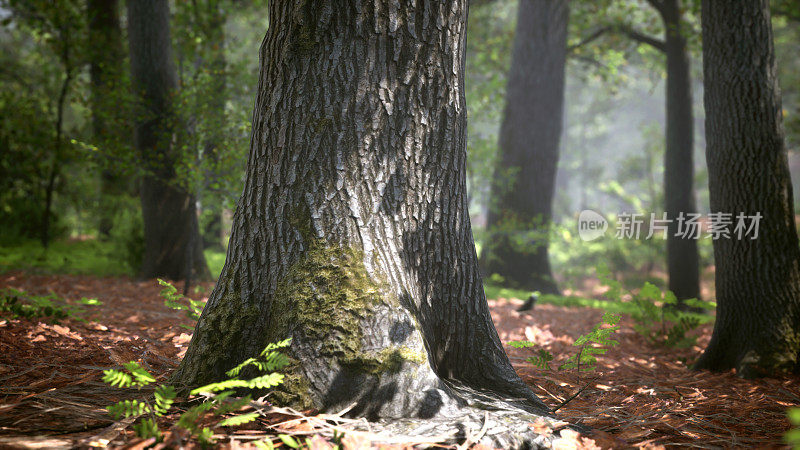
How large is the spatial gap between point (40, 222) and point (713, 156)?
923cm

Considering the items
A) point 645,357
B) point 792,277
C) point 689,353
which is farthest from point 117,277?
point 792,277

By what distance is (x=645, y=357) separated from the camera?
14.0 ft

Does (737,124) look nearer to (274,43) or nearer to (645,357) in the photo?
(645,357)

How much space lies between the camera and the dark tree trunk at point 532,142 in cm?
873

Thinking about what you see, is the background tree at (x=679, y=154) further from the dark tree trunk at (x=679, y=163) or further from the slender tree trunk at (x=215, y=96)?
the slender tree trunk at (x=215, y=96)

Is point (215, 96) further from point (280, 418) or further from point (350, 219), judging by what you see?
point (280, 418)

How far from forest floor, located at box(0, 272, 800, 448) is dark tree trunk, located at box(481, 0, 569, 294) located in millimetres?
4176

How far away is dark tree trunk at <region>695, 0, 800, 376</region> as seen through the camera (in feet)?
11.7

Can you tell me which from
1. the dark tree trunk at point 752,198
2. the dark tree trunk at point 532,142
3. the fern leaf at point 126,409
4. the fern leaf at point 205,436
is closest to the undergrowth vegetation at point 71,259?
the dark tree trunk at point 532,142

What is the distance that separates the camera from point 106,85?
21.1 feet

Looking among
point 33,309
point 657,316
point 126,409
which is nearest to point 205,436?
point 126,409

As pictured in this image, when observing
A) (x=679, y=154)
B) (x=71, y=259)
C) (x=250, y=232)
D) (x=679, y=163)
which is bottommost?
(x=71, y=259)

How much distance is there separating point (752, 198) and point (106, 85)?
23.9 feet

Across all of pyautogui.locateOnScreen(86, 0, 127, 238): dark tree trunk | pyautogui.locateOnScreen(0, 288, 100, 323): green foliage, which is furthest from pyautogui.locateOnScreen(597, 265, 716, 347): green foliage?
pyautogui.locateOnScreen(86, 0, 127, 238): dark tree trunk
